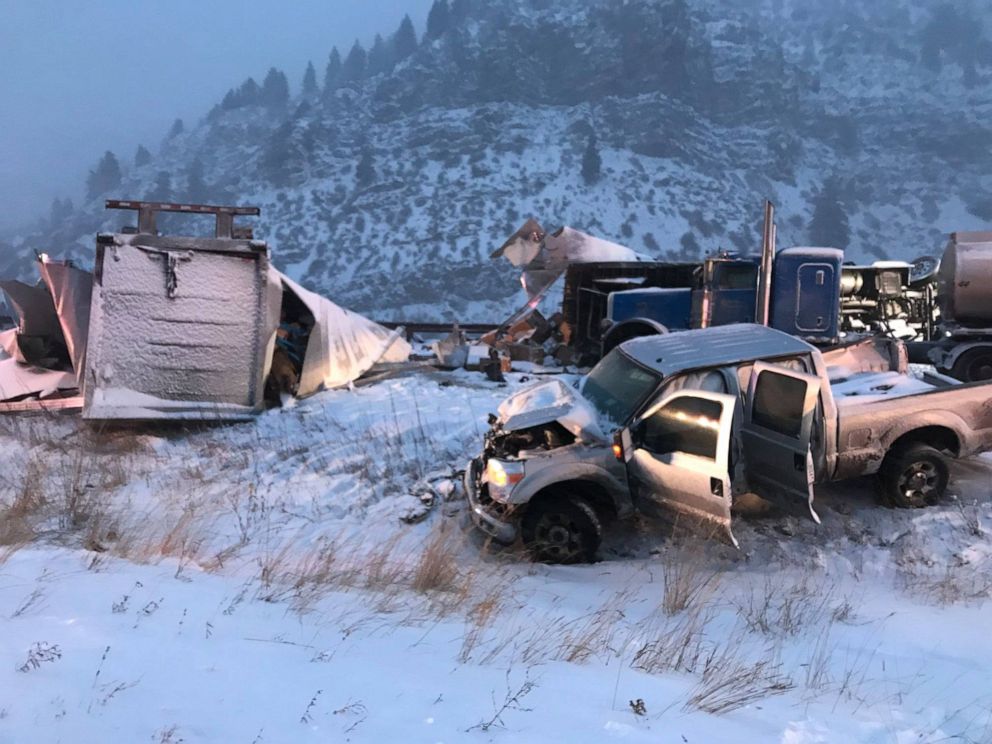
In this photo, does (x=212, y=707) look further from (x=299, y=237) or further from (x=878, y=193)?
(x=878, y=193)

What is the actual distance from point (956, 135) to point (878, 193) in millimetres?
21165

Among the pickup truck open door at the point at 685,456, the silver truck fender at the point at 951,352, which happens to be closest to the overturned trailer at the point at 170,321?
the pickup truck open door at the point at 685,456

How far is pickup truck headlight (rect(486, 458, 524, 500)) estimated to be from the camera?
5.38 meters

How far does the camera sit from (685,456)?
5.25 metres

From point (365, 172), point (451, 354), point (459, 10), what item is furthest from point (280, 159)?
point (451, 354)

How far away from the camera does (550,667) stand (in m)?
3.21

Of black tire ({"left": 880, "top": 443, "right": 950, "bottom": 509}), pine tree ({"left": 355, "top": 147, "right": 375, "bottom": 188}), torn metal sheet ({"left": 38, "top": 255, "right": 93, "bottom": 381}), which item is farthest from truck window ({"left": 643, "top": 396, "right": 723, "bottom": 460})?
pine tree ({"left": 355, "top": 147, "right": 375, "bottom": 188})

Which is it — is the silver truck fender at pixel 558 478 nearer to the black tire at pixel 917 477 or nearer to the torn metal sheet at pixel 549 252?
the black tire at pixel 917 477

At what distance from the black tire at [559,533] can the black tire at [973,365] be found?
10852mm

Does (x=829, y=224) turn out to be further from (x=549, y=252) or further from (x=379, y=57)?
(x=379, y=57)

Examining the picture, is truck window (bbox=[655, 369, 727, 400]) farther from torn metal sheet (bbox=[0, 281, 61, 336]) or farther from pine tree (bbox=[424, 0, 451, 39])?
pine tree (bbox=[424, 0, 451, 39])

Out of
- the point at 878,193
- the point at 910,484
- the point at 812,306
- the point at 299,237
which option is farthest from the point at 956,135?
the point at 910,484

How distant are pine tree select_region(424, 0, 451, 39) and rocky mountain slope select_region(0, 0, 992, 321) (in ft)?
2.25

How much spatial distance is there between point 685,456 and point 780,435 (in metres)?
0.86
